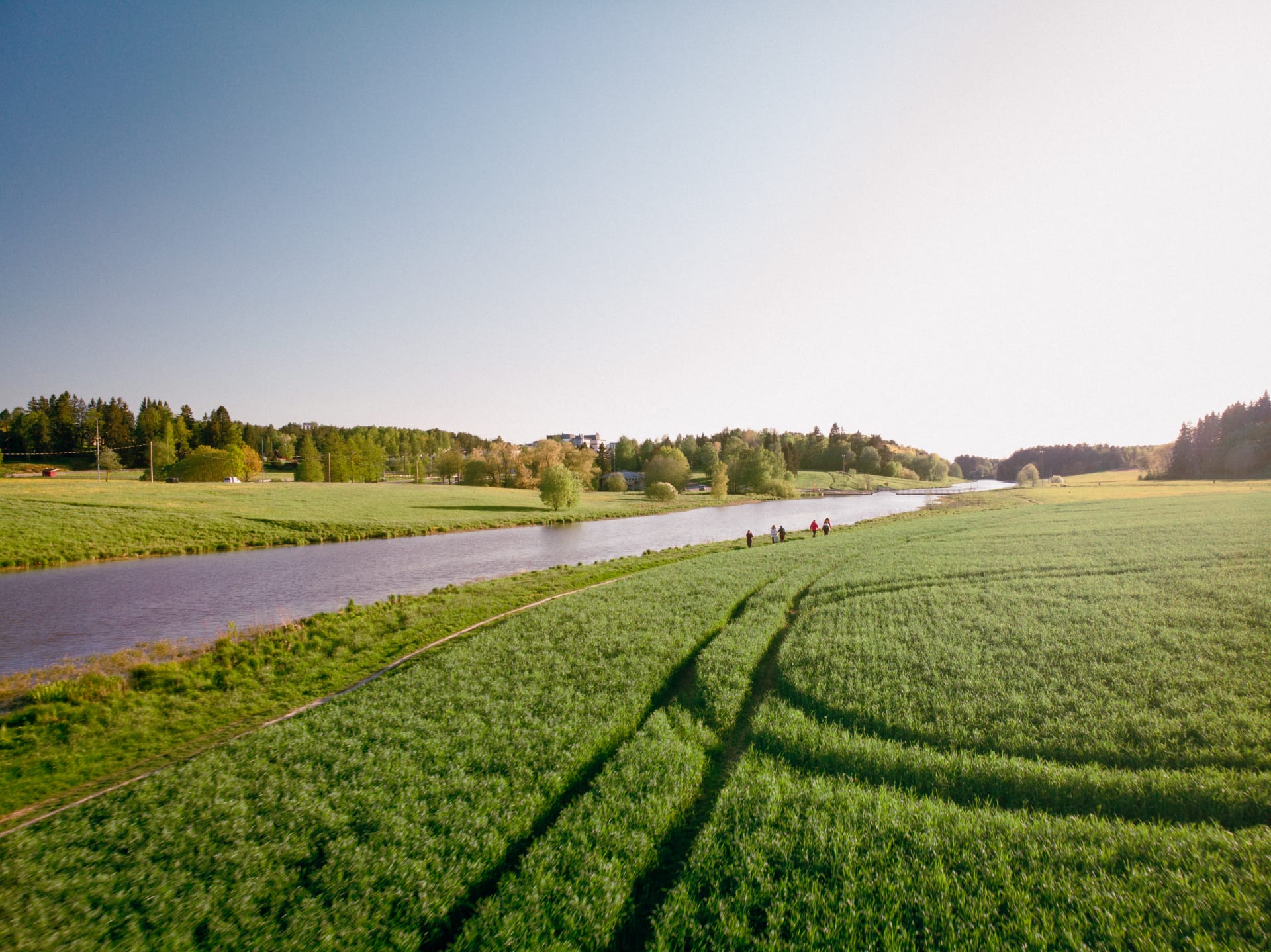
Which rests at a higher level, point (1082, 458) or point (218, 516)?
point (1082, 458)

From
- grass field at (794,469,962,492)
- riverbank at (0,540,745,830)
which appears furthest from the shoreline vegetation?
grass field at (794,469,962,492)

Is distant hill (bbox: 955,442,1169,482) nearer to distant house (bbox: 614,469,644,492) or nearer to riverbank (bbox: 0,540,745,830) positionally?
distant house (bbox: 614,469,644,492)

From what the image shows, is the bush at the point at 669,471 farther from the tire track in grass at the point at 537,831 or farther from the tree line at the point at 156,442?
the tire track in grass at the point at 537,831

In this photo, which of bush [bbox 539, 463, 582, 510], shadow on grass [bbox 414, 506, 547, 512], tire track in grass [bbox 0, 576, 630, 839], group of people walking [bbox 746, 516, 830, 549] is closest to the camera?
tire track in grass [bbox 0, 576, 630, 839]

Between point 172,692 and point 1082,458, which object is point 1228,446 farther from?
point 172,692

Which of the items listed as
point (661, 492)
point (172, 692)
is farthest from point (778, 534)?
point (661, 492)

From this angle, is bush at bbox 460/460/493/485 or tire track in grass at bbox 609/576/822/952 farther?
bush at bbox 460/460/493/485

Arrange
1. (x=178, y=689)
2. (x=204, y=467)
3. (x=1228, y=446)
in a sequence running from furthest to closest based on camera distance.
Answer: (x=1228, y=446) < (x=204, y=467) < (x=178, y=689)
